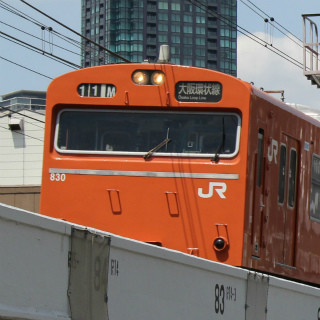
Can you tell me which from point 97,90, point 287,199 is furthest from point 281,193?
point 97,90

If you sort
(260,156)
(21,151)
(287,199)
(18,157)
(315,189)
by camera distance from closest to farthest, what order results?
(260,156) < (287,199) < (315,189) < (18,157) < (21,151)

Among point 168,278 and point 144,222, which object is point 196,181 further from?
point 168,278

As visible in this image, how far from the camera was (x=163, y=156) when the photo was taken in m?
10.6

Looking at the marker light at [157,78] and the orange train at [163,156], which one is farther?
the marker light at [157,78]

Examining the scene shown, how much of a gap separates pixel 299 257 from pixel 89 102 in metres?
2.93

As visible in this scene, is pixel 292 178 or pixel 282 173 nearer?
pixel 282 173

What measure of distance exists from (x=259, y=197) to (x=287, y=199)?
0.94m

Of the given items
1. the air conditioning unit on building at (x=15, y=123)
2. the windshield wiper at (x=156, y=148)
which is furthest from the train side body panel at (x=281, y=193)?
the air conditioning unit on building at (x=15, y=123)

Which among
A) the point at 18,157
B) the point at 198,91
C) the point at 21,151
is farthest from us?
the point at 21,151

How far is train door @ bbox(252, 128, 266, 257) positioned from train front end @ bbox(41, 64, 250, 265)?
1.03 feet

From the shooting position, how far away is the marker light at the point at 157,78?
10695 millimetres

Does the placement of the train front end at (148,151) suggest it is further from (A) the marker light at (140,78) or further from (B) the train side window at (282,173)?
(B) the train side window at (282,173)

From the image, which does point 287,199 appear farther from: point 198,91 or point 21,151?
point 21,151

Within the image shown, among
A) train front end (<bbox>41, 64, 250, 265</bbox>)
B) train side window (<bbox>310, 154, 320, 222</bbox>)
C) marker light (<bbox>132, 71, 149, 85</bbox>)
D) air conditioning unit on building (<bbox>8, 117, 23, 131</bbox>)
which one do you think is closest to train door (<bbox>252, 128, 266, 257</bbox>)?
train front end (<bbox>41, 64, 250, 265</bbox>)
